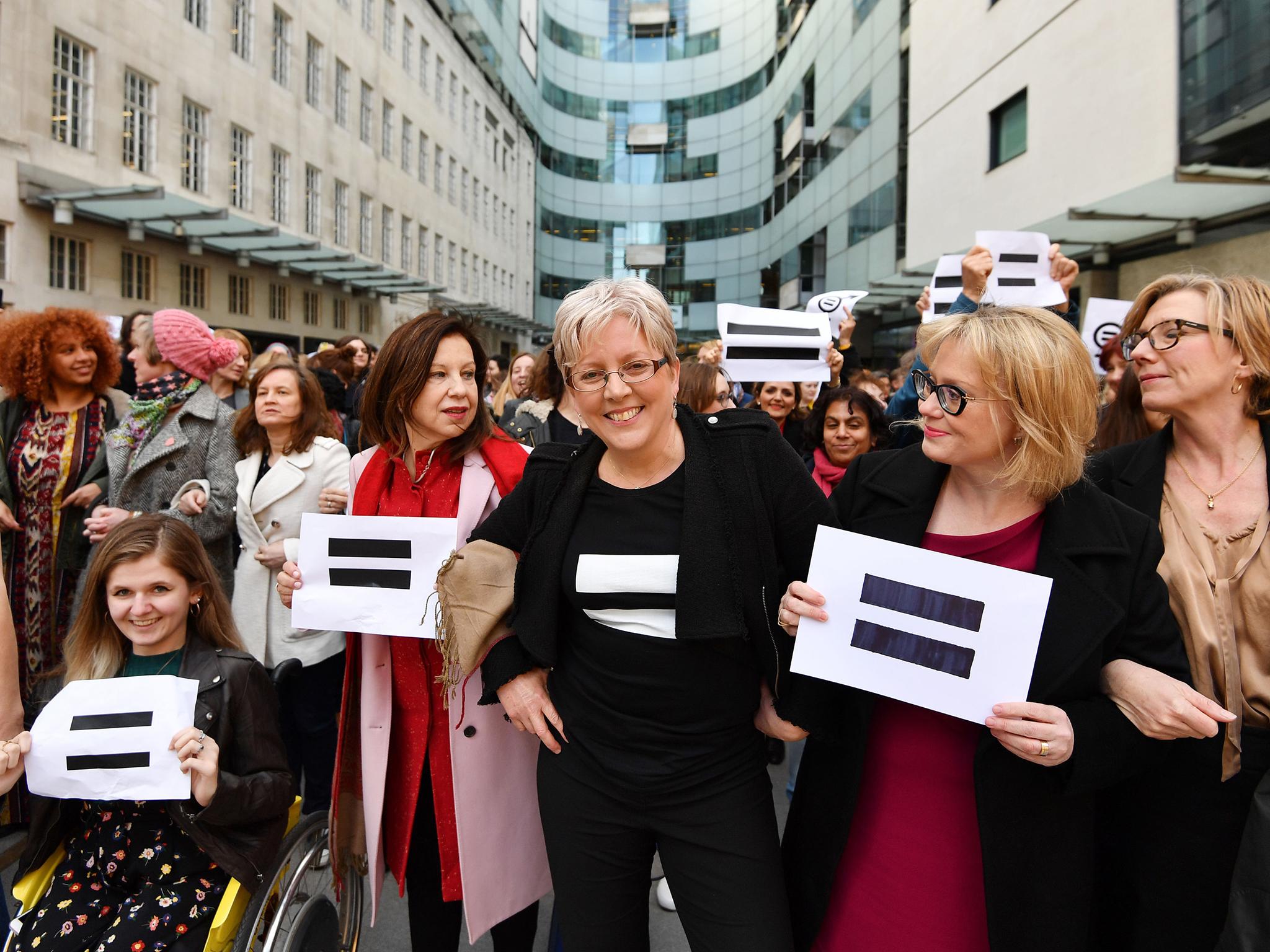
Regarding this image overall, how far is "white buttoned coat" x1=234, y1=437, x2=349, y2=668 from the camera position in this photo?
3.48 meters

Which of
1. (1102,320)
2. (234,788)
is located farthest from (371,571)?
(1102,320)

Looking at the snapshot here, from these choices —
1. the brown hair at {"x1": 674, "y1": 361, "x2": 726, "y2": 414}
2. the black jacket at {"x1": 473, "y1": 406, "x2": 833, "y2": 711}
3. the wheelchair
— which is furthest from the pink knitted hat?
the black jacket at {"x1": 473, "y1": 406, "x2": 833, "y2": 711}

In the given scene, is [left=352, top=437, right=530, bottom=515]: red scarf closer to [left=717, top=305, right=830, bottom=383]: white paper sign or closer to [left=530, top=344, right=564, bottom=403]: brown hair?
[left=530, top=344, right=564, bottom=403]: brown hair

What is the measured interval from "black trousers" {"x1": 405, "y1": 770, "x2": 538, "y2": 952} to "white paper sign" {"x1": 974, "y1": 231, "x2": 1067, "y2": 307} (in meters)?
3.75

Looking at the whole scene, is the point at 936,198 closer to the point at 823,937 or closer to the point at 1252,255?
the point at 1252,255

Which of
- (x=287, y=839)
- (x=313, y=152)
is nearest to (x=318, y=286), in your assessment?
(x=313, y=152)

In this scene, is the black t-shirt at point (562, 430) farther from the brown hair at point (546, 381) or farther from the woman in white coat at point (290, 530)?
the woman in white coat at point (290, 530)

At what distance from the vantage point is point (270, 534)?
3521 millimetres

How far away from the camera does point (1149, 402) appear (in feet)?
6.70

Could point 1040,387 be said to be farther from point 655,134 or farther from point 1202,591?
point 655,134

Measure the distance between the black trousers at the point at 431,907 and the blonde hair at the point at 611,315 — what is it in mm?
1475

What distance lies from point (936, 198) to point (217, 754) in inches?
734

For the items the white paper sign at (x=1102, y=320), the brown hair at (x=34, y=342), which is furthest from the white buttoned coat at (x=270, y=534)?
the white paper sign at (x=1102, y=320)

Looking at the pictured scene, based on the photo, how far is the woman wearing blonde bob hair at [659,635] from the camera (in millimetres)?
1829
